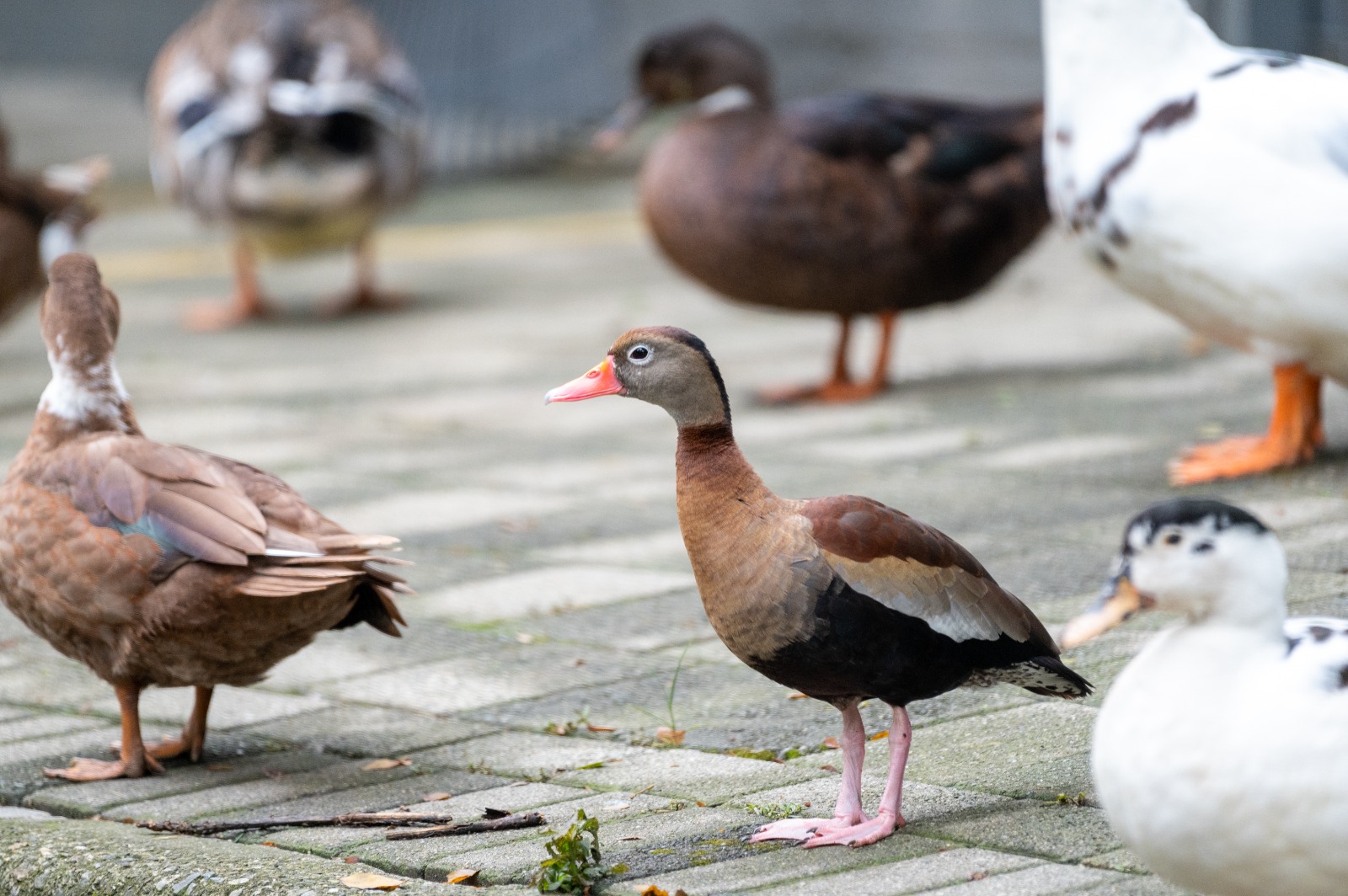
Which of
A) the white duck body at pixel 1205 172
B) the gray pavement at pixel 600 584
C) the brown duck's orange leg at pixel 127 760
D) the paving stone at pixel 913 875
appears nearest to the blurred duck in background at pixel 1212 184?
the white duck body at pixel 1205 172

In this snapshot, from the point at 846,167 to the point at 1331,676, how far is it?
4.72 metres

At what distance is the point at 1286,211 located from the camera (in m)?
4.86

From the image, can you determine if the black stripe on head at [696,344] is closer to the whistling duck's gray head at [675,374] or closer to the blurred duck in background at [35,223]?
the whistling duck's gray head at [675,374]

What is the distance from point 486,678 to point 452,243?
8.05 metres

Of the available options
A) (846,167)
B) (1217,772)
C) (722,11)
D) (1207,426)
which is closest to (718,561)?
(1217,772)

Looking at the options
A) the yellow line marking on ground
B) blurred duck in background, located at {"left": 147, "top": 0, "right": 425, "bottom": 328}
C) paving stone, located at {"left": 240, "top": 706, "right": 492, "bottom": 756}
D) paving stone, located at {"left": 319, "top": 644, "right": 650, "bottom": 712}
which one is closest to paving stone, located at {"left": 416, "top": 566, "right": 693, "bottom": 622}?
paving stone, located at {"left": 319, "top": 644, "right": 650, "bottom": 712}

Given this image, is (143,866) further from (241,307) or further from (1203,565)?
(241,307)

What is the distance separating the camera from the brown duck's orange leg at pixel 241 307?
9305mm

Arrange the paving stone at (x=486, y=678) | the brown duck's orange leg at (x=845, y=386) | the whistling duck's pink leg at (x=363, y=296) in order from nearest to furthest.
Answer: the paving stone at (x=486, y=678)
the brown duck's orange leg at (x=845, y=386)
the whistling duck's pink leg at (x=363, y=296)

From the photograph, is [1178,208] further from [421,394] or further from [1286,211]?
[421,394]

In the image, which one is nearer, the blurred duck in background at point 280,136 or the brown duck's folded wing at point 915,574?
the brown duck's folded wing at point 915,574

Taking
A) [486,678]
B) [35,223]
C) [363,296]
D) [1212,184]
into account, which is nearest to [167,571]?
[486,678]

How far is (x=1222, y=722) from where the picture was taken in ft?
7.65

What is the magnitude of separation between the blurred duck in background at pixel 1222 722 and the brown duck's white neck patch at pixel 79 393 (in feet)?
7.27
